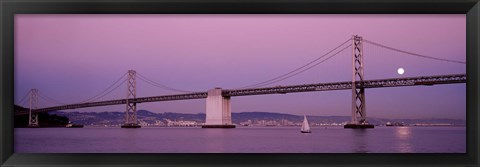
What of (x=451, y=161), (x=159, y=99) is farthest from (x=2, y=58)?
(x=159, y=99)

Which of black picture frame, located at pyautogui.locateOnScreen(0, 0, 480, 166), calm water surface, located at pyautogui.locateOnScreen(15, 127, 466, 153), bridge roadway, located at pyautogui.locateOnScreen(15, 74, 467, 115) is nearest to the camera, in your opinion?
black picture frame, located at pyautogui.locateOnScreen(0, 0, 480, 166)

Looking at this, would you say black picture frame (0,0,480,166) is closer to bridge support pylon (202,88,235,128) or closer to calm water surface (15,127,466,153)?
calm water surface (15,127,466,153)

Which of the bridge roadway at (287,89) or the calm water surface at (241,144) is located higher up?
the bridge roadway at (287,89)

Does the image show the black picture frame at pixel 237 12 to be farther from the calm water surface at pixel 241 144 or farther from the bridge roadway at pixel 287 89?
the bridge roadway at pixel 287 89

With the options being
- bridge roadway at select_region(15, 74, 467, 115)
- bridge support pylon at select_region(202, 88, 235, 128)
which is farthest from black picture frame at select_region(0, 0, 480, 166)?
bridge support pylon at select_region(202, 88, 235, 128)

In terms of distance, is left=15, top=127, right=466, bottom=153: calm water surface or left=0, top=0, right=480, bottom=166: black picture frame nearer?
left=0, top=0, right=480, bottom=166: black picture frame

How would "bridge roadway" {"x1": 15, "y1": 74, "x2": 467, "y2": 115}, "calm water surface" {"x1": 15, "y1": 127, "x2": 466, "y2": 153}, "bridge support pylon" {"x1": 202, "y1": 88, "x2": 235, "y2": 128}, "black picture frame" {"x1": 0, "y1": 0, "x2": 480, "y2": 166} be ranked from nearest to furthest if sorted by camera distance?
1. "black picture frame" {"x1": 0, "y1": 0, "x2": 480, "y2": 166}
2. "calm water surface" {"x1": 15, "y1": 127, "x2": 466, "y2": 153}
3. "bridge roadway" {"x1": 15, "y1": 74, "x2": 467, "y2": 115}
4. "bridge support pylon" {"x1": 202, "y1": 88, "x2": 235, "y2": 128}

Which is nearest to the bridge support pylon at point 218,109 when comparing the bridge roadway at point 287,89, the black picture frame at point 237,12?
the bridge roadway at point 287,89
